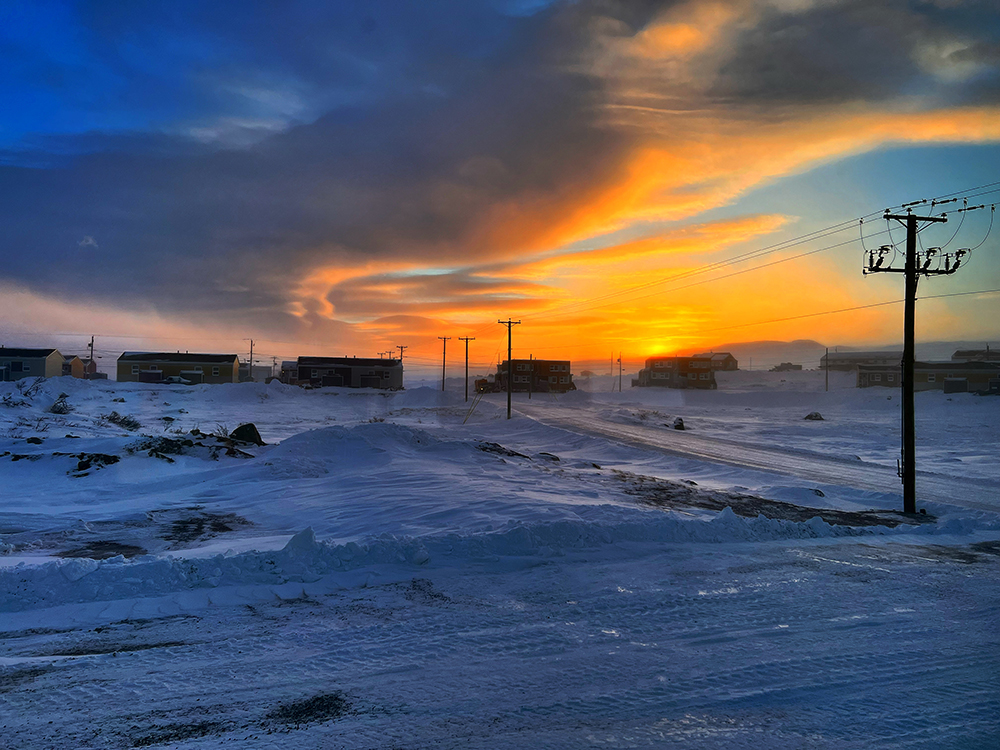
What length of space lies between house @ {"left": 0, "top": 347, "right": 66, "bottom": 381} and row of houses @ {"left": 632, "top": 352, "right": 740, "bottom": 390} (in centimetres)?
8958

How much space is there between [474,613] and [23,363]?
85701 mm

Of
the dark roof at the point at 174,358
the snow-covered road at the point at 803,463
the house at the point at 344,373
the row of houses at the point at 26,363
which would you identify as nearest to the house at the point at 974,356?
the snow-covered road at the point at 803,463

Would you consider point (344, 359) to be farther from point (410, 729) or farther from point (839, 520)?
→ point (410, 729)

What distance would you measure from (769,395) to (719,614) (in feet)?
269

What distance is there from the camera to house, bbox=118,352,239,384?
75250mm

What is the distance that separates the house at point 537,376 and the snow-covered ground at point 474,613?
77.5m

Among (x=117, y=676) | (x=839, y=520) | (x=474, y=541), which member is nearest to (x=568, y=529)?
(x=474, y=541)

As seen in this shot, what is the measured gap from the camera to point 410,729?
176 inches

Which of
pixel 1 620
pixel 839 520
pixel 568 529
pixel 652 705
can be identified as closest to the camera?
pixel 652 705

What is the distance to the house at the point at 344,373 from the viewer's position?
8500cm

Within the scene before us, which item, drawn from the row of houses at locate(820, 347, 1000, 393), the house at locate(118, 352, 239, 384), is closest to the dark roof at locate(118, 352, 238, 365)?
the house at locate(118, 352, 239, 384)

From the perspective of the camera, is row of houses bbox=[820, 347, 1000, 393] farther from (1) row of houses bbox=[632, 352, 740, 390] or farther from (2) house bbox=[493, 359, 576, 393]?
(2) house bbox=[493, 359, 576, 393]

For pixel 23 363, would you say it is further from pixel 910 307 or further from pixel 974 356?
pixel 974 356

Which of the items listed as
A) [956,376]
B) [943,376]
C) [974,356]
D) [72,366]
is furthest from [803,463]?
[974,356]
